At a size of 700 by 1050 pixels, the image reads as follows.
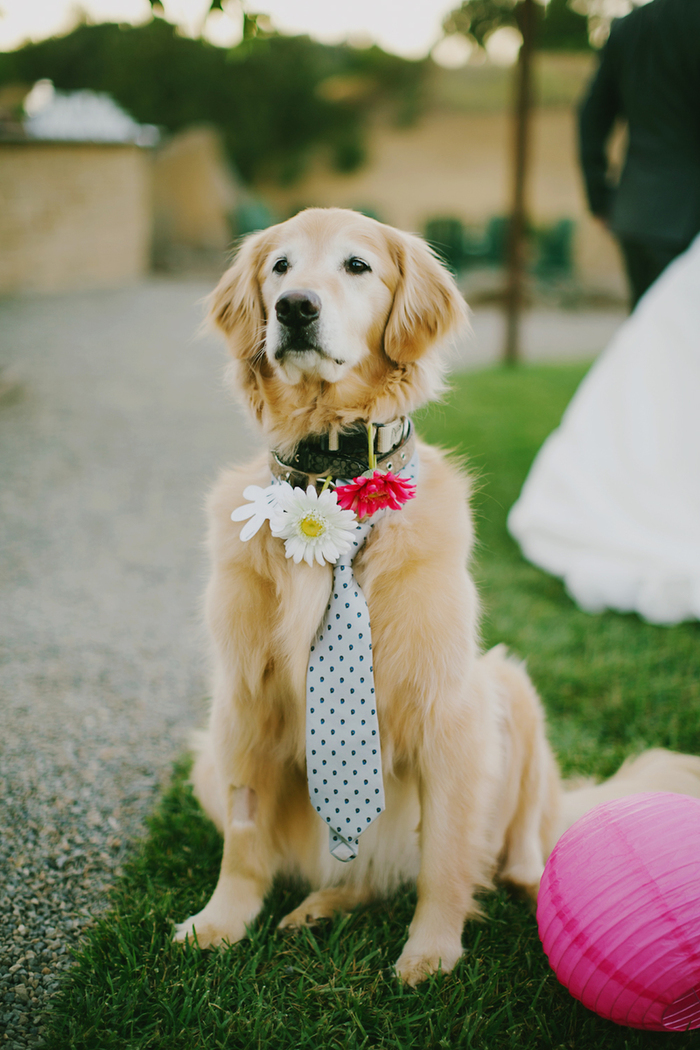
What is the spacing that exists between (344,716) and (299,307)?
2.86 feet

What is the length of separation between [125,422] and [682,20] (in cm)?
467

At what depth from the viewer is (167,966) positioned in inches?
61.8

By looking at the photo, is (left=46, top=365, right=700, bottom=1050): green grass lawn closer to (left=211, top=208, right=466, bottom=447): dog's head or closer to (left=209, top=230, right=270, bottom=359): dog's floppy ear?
(left=211, top=208, right=466, bottom=447): dog's head

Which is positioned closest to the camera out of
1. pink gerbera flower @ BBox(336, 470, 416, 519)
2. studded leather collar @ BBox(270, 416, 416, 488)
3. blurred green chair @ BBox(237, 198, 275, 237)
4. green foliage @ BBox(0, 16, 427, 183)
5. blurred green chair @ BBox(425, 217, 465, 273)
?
pink gerbera flower @ BBox(336, 470, 416, 519)

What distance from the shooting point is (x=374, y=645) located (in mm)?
1577

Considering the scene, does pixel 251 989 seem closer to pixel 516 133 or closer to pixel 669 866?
pixel 669 866

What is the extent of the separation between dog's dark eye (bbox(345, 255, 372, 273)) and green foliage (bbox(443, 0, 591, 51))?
24.1ft

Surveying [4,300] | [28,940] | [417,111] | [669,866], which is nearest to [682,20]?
[669,866]

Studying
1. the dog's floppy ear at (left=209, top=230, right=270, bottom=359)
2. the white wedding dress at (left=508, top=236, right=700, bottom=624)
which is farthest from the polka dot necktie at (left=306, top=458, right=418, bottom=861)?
the white wedding dress at (left=508, top=236, right=700, bottom=624)

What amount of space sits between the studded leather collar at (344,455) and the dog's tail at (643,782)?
3.23 feet

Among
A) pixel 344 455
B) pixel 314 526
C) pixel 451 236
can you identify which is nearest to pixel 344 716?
pixel 314 526

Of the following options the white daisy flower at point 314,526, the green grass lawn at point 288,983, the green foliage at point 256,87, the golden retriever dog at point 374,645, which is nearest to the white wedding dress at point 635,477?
the green grass lawn at point 288,983

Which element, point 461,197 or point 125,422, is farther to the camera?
point 461,197

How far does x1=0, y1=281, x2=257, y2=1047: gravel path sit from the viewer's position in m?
1.86
